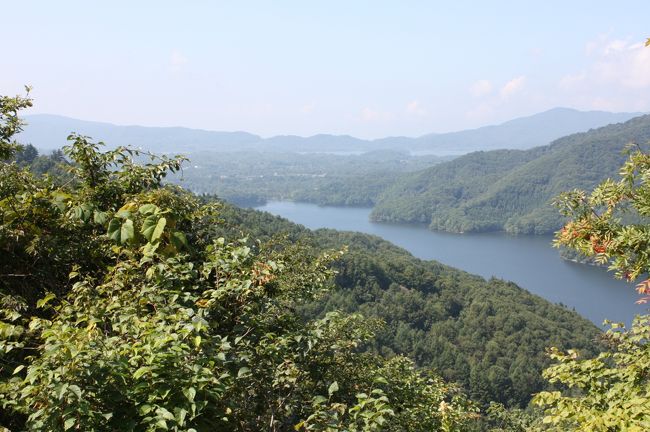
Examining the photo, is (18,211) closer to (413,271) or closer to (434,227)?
(413,271)

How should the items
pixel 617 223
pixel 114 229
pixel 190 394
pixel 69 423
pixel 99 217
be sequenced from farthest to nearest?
pixel 617 223 → pixel 99 217 → pixel 114 229 → pixel 190 394 → pixel 69 423

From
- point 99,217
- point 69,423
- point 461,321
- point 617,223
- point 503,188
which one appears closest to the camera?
point 69,423

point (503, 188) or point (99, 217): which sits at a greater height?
point (99, 217)

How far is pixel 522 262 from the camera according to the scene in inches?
3270

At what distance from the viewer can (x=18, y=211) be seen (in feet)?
9.30

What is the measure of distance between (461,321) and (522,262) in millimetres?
39354

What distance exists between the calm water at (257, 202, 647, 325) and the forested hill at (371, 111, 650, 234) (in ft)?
17.3

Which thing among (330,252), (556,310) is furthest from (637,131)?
(330,252)

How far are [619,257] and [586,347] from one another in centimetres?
4532

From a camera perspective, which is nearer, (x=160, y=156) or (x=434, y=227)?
(x=160, y=156)

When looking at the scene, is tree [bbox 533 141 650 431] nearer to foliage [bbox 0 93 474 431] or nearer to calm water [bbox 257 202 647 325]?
foliage [bbox 0 93 474 431]

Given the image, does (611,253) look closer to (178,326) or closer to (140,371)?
(178,326)

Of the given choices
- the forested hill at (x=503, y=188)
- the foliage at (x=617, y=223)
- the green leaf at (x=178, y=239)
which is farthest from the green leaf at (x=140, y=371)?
the forested hill at (x=503, y=188)

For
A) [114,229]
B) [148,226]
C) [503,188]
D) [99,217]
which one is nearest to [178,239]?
[148,226]
